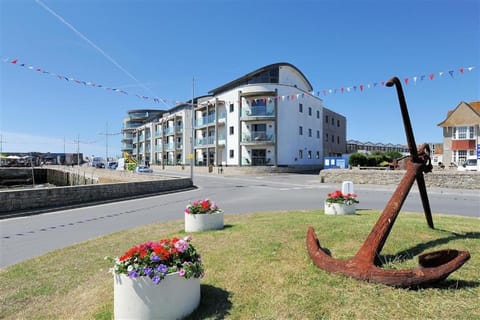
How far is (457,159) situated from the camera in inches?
1565

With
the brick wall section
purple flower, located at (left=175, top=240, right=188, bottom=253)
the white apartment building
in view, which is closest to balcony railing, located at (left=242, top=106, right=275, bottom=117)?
the white apartment building

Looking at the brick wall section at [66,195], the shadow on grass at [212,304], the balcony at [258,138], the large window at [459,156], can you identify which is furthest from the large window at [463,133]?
the shadow on grass at [212,304]

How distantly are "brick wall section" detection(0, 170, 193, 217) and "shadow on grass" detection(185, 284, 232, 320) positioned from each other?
11.8m

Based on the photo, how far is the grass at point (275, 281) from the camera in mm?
3336

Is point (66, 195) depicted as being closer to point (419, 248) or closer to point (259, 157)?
point (419, 248)

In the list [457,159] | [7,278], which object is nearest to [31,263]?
[7,278]

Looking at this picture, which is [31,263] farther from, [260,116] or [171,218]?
[260,116]

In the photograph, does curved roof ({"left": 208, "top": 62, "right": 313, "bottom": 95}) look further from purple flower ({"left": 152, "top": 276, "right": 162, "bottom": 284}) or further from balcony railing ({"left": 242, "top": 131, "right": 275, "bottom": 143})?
purple flower ({"left": 152, "top": 276, "right": 162, "bottom": 284})

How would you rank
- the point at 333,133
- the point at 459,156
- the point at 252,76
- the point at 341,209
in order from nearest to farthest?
the point at 341,209, the point at 459,156, the point at 252,76, the point at 333,133

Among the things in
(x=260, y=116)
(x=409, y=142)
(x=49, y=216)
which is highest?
(x=260, y=116)

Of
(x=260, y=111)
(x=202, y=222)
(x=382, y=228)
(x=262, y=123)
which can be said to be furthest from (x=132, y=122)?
(x=382, y=228)

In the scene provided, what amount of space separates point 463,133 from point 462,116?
224cm

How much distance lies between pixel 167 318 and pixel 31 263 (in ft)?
14.1

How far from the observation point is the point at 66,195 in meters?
14.3
